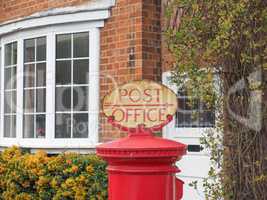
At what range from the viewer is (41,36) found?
29.8 feet

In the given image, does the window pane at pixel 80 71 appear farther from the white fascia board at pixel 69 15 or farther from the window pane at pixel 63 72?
the white fascia board at pixel 69 15

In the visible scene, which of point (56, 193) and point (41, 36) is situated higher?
point (41, 36)

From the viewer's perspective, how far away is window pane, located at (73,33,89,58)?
337 inches

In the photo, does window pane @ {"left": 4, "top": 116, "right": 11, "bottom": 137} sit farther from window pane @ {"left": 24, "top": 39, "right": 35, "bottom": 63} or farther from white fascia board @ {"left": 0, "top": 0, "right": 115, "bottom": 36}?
white fascia board @ {"left": 0, "top": 0, "right": 115, "bottom": 36}

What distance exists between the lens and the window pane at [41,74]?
9.09 m

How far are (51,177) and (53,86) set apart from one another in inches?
60.6

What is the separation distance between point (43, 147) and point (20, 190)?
79 centimetres

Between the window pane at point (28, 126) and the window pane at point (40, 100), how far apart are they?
240mm

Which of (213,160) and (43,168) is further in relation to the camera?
(43,168)

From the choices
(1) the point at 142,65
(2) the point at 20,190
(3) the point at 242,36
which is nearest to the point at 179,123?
(1) the point at 142,65

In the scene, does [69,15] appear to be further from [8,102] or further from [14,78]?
[8,102]

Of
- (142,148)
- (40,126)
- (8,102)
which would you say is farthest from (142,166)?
(8,102)

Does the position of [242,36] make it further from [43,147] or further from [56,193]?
[43,147]

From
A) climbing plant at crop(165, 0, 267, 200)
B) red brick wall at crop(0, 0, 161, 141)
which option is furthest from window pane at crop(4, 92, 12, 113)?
climbing plant at crop(165, 0, 267, 200)
